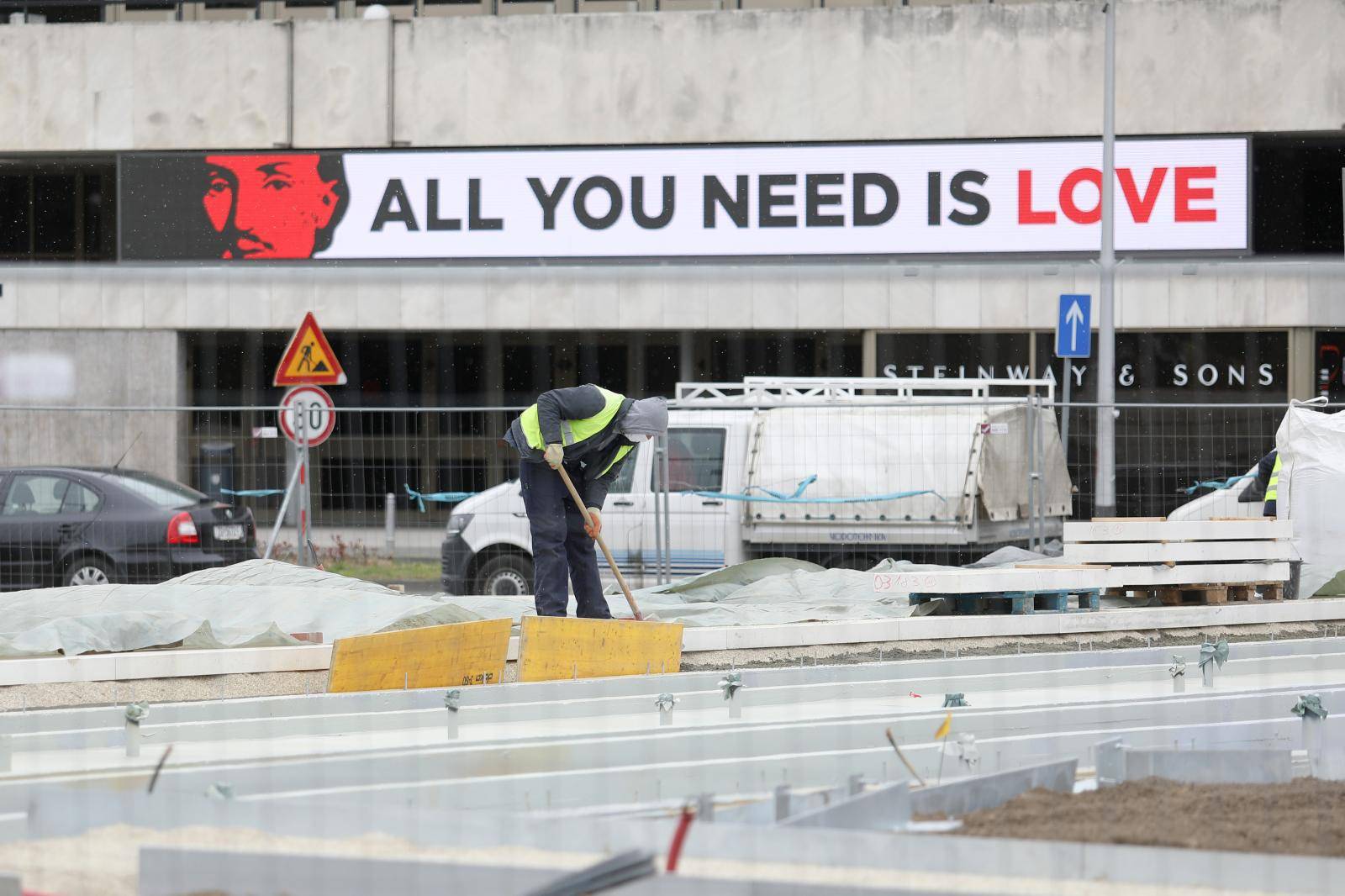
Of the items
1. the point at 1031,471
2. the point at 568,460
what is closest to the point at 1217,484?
the point at 1031,471

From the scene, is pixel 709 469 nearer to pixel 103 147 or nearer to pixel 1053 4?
pixel 1053 4

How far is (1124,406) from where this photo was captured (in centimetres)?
1265

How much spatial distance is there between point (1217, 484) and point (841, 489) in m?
3.22

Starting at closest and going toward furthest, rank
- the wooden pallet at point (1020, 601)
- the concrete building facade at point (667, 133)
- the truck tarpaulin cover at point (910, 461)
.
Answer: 1. the wooden pallet at point (1020, 601)
2. the truck tarpaulin cover at point (910, 461)
3. the concrete building facade at point (667, 133)

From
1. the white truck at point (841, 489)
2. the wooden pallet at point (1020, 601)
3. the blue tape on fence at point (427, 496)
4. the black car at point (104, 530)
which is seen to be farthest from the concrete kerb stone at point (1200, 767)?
the black car at point (104, 530)

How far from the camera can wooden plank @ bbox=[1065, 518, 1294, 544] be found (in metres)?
10.5

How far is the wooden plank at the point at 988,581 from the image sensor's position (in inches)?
392

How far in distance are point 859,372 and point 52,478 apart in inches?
546

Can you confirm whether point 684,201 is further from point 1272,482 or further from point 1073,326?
point 1272,482

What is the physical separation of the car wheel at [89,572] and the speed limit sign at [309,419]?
1.77 metres

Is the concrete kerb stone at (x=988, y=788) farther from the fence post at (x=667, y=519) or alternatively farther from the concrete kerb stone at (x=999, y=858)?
the fence post at (x=667, y=519)

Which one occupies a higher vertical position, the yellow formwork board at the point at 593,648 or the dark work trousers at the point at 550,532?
the dark work trousers at the point at 550,532

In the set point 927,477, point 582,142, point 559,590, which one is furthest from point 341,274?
point 559,590

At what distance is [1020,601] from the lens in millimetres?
10289
